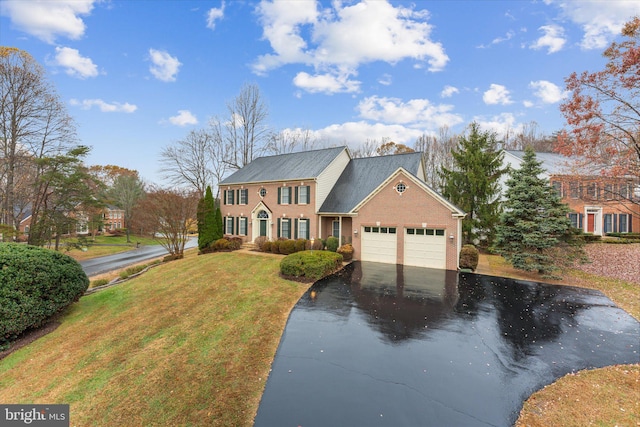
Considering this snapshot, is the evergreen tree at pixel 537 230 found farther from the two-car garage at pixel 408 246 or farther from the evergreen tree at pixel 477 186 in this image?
the evergreen tree at pixel 477 186

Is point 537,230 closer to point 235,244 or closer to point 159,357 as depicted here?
point 159,357

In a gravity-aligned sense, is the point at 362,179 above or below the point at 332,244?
above

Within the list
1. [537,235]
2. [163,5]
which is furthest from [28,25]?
[537,235]

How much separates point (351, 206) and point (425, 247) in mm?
5955

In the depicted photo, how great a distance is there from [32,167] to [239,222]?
755 inches

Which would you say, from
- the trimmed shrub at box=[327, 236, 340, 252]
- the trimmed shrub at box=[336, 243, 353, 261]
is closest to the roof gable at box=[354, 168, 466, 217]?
the trimmed shrub at box=[336, 243, 353, 261]

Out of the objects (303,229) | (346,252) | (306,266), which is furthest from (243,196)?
(306,266)

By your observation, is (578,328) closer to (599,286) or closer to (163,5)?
(599,286)

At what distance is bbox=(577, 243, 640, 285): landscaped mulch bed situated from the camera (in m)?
14.0

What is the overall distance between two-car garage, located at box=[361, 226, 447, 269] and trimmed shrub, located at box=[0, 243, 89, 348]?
14.7 m

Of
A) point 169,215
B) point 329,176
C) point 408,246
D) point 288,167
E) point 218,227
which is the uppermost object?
point 288,167

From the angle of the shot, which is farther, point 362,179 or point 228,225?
point 228,225

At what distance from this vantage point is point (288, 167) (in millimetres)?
23719

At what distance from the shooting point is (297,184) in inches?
844
